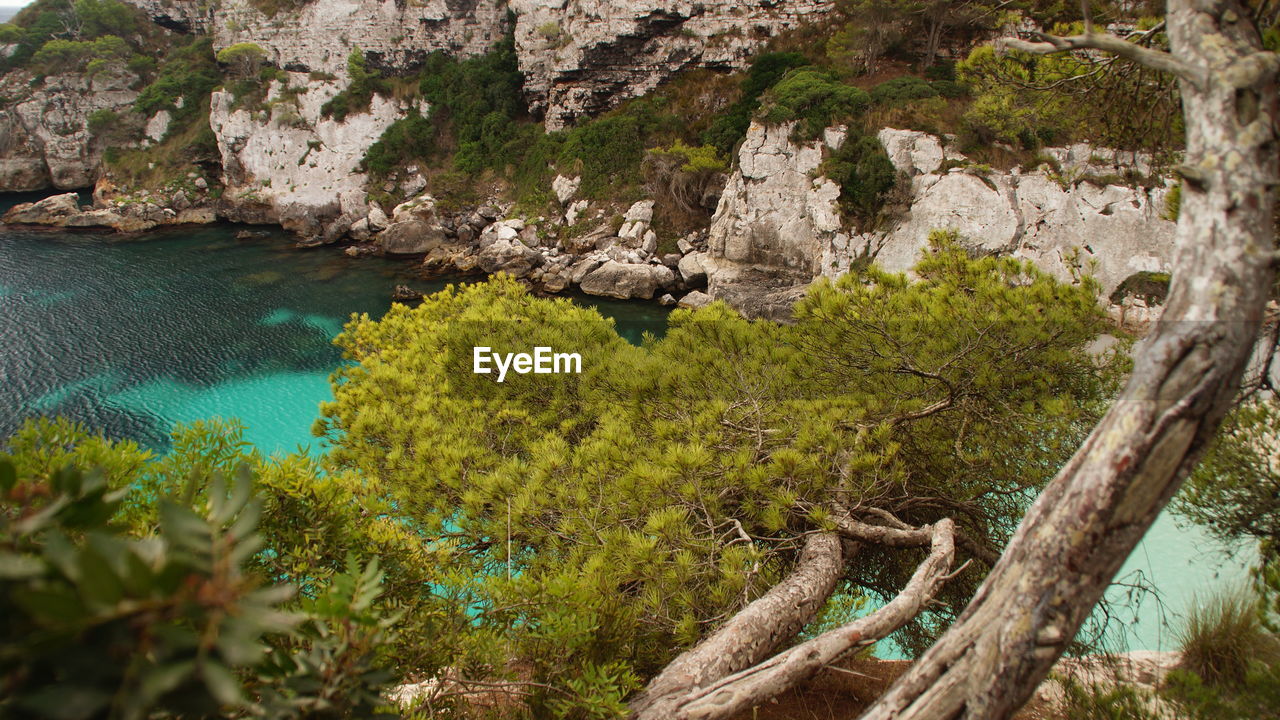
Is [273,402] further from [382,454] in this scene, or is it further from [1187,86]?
[1187,86]

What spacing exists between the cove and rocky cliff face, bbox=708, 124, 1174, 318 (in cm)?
405

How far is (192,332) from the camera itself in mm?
17531

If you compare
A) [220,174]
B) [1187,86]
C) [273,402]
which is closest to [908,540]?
[1187,86]

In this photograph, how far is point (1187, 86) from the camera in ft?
6.75

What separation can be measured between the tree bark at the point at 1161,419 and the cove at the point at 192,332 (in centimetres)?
702

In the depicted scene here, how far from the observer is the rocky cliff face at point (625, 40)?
1013 inches

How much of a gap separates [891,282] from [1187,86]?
2489mm

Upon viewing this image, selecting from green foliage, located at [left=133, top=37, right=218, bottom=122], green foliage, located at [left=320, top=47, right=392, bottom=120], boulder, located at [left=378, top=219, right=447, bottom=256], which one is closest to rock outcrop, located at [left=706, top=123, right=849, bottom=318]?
boulder, located at [left=378, top=219, right=447, bottom=256]

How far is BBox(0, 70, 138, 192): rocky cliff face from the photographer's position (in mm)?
31641

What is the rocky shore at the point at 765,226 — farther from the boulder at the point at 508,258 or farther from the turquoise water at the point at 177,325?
the turquoise water at the point at 177,325

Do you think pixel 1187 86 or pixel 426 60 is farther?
pixel 426 60

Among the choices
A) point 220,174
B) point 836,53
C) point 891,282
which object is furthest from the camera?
point 220,174

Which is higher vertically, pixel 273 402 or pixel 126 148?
pixel 126 148

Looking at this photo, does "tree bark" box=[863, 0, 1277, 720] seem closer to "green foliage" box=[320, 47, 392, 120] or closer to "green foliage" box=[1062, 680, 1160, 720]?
"green foliage" box=[1062, 680, 1160, 720]
